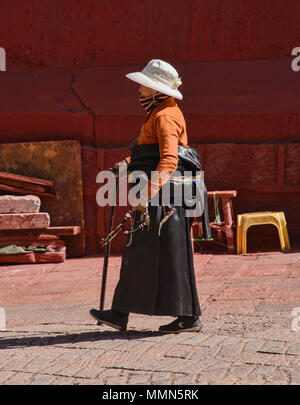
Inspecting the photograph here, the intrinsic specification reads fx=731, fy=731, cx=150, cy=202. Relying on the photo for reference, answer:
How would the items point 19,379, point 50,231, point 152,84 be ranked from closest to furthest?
point 19,379 → point 152,84 → point 50,231

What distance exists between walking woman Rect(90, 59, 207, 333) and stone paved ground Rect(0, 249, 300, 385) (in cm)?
17

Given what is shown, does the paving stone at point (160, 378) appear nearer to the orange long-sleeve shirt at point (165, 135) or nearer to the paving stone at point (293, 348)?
the paving stone at point (293, 348)

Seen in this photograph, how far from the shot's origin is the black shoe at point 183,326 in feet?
14.4

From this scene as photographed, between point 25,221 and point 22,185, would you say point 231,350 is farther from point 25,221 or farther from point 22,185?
point 22,185

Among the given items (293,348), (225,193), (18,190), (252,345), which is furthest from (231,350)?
(18,190)

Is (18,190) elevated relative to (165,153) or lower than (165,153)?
lower

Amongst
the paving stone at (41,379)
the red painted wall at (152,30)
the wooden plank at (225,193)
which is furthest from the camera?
the red painted wall at (152,30)

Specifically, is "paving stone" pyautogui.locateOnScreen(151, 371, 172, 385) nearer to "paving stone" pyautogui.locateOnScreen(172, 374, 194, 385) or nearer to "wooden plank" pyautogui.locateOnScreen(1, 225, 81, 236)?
"paving stone" pyautogui.locateOnScreen(172, 374, 194, 385)

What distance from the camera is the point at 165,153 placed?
4137 millimetres

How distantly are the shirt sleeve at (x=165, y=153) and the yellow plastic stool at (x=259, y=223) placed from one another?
3.63 m

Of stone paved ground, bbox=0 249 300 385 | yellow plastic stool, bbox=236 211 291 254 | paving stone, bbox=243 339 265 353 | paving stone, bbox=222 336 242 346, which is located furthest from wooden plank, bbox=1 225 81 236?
paving stone, bbox=243 339 265 353

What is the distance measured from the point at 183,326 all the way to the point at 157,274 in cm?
37

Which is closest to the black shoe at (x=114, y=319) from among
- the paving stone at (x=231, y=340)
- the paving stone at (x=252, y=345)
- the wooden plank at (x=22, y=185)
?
the paving stone at (x=231, y=340)

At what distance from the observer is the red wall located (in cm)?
802
